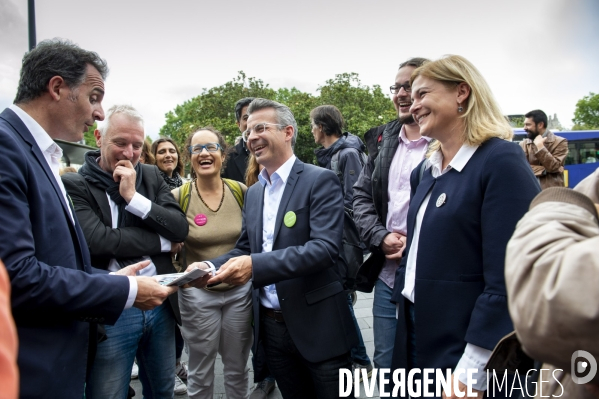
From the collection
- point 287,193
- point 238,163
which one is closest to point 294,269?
point 287,193

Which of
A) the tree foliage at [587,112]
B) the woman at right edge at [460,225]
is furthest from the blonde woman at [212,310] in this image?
the tree foliage at [587,112]

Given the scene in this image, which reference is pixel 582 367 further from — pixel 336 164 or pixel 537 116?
pixel 537 116

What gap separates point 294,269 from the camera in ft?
7.82

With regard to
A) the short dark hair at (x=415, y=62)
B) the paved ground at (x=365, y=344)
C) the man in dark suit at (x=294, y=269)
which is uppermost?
the short dark hair at (x=415, y=62)

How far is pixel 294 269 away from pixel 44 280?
4.05 ft

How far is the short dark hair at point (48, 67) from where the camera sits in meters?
1.96

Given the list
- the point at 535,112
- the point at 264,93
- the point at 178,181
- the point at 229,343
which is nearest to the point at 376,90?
the point at 264,93

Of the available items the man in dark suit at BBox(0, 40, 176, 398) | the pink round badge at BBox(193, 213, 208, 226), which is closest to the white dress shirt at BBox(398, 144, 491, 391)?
the man in dark suit at BBox(0, 40, 176, 398)

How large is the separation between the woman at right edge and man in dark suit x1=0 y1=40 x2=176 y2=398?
4.24ft

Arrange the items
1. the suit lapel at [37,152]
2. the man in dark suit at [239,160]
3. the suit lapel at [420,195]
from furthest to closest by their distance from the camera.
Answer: the man in dark suit at [239,160] → the suit lapel at [420,195] → the suit lapel at [37,152]

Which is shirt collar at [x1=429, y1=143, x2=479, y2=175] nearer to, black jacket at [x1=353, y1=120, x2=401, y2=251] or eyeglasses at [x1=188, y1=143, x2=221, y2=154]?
black jacket at [x1=353, y1=120, x2=401, y2=251]

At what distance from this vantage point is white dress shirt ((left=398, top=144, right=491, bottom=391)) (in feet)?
5.52

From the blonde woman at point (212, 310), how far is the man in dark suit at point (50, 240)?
1137 millimetres

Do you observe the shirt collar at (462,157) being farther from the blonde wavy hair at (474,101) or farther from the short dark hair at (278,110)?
the short dark hair at (278,110)
